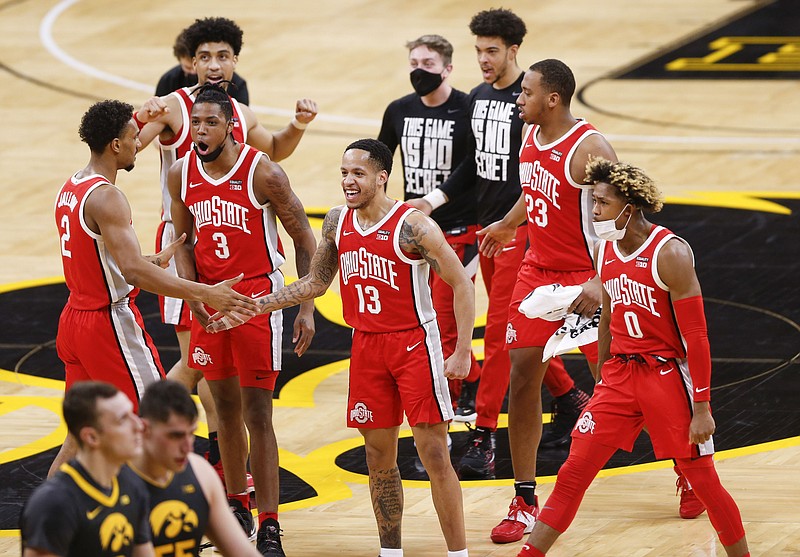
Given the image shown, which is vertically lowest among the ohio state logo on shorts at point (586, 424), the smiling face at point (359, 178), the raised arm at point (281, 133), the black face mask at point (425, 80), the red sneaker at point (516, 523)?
the red sneaker at point (516, 523)

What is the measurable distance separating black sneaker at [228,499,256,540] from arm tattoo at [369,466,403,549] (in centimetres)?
83

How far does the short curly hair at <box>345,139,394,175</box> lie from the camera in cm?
705

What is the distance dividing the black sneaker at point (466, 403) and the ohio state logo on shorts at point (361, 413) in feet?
6.93

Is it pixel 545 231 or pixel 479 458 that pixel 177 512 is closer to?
pixel 545 231

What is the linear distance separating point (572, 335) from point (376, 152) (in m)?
1.44

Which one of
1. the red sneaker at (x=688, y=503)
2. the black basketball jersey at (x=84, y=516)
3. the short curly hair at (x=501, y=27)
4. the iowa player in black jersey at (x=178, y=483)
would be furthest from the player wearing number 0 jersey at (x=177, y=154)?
the black basketball jersey at (x=84, y=516)

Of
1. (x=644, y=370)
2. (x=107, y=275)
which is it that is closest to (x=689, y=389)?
(x=644, y=370)

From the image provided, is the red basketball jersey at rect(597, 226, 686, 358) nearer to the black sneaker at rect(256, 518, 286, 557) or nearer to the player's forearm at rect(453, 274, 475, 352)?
the player's forearm at rect(453, 274, 475, 352)

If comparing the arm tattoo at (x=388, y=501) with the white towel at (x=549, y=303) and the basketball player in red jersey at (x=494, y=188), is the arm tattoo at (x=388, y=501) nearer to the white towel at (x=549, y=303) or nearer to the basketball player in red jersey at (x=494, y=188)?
the white towel at (x=549, y=303)

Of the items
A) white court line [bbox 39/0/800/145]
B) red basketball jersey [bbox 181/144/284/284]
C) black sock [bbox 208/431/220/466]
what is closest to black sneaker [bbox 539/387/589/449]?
black sock [bbox 208/431/220/466]

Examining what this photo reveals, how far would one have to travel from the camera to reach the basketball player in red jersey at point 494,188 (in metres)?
8.61

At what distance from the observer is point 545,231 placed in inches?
311

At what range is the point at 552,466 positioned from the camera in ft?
28.3

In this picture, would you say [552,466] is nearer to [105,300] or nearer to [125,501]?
[105,300]
